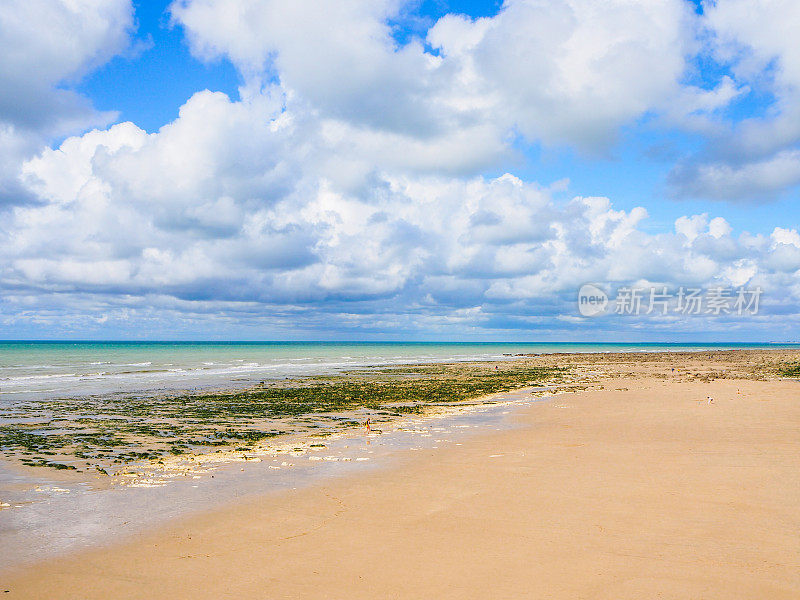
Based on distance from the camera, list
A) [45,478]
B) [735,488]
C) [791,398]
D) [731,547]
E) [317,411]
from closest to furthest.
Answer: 1. [731,547]
2. [735,488]
3. [45,478]
4. [317,411]
5. [791,398]

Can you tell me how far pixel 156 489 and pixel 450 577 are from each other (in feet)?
24.3

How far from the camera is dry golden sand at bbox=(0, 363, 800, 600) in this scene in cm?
701

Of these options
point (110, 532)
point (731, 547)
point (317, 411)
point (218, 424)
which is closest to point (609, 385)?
point (317, 411)

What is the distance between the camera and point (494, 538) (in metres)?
8.61

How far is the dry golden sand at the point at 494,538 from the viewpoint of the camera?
7.01 metres

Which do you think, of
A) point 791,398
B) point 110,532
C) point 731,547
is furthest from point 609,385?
point 110,532

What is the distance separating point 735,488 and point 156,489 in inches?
470

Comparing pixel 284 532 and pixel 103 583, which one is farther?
pixel 284 532

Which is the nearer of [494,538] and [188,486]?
[494,538]

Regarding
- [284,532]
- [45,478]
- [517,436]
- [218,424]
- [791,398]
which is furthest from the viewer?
[791,398]

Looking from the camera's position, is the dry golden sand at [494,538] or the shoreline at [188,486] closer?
the dry golden sand at [494,538]

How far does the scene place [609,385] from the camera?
39000 millimetres

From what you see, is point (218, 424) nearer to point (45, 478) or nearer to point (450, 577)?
point (45, 478)

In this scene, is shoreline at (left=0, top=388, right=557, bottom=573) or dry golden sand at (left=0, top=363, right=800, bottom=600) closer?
dry golden sand at (left=0, top=363, right=800, bottom=600)
